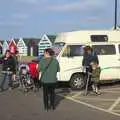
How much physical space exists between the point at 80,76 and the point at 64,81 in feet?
2.18

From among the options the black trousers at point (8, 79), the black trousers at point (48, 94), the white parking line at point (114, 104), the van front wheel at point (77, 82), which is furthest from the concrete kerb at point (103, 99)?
the black trousers at point (8, 79)

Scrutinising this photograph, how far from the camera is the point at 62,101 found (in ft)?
55.4

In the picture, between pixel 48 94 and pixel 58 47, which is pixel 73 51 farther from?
pixel 48 94

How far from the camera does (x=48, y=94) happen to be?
14539 millimetres

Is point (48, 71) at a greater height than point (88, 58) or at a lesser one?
lesser

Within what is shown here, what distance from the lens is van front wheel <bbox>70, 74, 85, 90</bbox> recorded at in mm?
20625

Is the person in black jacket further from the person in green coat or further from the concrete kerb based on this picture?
the person in green coat

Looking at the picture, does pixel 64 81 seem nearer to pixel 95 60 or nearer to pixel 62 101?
pixel 95 60

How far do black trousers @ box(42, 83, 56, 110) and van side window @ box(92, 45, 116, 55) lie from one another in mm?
6848

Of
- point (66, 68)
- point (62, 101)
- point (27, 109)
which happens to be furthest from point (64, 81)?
point (27, 109)

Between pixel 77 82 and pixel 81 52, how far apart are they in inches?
47.8

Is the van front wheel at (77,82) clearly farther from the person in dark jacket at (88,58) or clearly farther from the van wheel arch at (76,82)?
the person in dark jacket at (88,58)

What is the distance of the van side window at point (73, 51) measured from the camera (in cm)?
2064

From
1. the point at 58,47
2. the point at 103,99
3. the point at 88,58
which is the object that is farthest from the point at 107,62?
the point at 103,99
